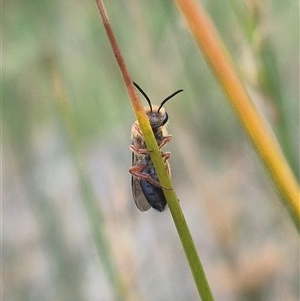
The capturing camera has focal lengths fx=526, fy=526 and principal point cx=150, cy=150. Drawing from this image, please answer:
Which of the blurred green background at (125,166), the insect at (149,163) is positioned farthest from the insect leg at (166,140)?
the blurred green background at (125,166)

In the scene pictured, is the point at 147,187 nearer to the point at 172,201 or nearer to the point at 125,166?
the point at 172,201

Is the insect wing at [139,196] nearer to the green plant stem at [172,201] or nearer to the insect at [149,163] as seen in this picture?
the insect at [149,163]

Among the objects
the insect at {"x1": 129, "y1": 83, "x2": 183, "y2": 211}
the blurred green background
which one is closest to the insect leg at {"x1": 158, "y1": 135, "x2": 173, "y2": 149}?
the insect at {"x1": 129, "y1": 83, "x2": 183, "y2": 211}

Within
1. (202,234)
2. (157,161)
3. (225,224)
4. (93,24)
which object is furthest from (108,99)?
(157,161)

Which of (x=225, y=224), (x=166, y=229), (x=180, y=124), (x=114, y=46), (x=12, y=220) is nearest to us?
(x=114, y=46)

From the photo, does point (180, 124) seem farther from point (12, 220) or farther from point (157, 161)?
point (157, 161)

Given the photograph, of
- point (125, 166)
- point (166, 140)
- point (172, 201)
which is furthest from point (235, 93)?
point (125, 166)
